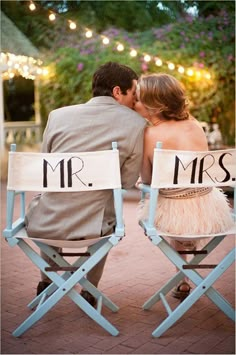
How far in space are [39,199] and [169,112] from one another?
0.93 m

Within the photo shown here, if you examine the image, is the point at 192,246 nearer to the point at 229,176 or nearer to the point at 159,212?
the point at 159,212

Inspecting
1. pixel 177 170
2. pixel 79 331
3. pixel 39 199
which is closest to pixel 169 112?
pixel 177 170

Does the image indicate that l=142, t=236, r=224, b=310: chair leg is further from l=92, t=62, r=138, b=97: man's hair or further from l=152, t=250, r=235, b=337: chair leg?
l=92, t=62, r=138, b=97: man's hair

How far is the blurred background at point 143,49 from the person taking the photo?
28.8 feet

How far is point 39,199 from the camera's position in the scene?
9.49 ft

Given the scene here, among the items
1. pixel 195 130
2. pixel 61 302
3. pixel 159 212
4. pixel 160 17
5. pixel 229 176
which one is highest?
pixel 160 17

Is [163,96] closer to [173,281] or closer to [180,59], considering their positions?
[173,281]

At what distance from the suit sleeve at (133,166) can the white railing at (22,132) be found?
29.1 ft

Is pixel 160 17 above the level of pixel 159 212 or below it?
above

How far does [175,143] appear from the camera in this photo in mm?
2834

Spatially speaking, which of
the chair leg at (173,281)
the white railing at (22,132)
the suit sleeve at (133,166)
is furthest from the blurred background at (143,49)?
the suit sleeve at (133,166)

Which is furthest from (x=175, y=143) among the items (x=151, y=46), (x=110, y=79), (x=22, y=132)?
(x=22, y=132)

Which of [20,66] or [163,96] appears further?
[20,66]

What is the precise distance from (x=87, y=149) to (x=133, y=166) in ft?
0.94
